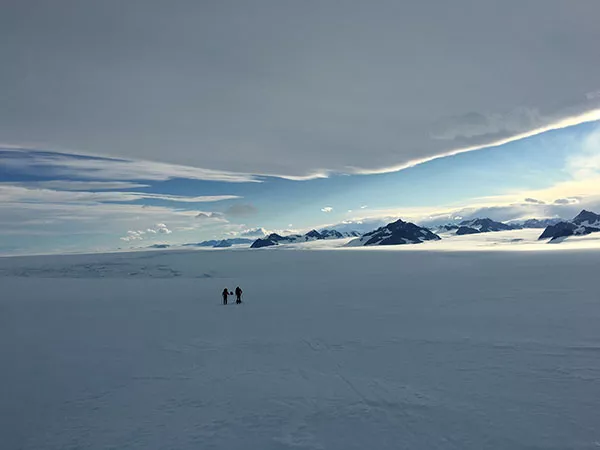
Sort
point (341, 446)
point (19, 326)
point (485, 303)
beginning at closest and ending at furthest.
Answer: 1. point (341, 446)
2. point (19, 326)
3. point (485, 303)

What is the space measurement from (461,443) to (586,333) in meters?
9.51

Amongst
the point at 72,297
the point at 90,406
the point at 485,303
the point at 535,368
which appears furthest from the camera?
the point at 72,297

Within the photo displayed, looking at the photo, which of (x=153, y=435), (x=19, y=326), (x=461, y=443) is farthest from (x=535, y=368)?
(x=19, y=326)

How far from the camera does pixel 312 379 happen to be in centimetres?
949

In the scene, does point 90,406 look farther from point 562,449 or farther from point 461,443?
point 562,449

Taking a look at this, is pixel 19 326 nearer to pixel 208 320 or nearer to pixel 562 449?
pixel 208 320

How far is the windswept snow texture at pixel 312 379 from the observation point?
268 inches

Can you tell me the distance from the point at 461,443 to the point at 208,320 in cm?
1398

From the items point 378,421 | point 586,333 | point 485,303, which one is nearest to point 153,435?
point 378,421

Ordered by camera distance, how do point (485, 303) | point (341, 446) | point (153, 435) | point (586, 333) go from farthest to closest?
point (485, 303) → point (586, 333) → point (153, 435) → point (341, 446)

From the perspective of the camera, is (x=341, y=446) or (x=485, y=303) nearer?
(x=341, y=446)

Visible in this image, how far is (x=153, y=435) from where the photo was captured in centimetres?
698

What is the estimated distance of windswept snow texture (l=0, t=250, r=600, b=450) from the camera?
6.80 m

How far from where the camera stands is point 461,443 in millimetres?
6277
